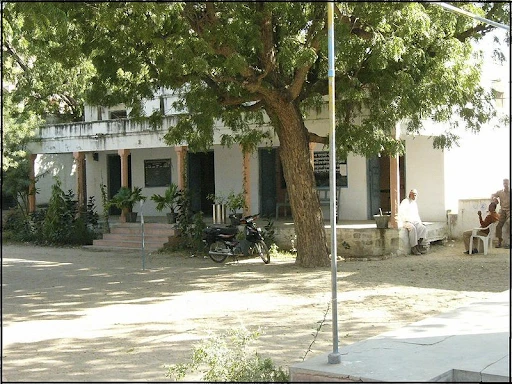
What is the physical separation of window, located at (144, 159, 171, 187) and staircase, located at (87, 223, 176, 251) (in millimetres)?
3916

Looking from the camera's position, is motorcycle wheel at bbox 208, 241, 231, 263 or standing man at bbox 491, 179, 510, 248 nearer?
motorcycle wheel at bbox 208, 241, 231, 263

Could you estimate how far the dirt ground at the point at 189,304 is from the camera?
24.3ft

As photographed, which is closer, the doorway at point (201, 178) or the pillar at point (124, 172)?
the pillar at point (124, 172)

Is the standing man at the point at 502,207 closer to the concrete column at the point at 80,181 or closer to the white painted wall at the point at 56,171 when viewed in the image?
the concrete column at the point at 80,181

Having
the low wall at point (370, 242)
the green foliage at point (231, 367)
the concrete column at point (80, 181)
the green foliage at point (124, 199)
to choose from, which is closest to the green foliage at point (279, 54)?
the low wall at point (370, 242)

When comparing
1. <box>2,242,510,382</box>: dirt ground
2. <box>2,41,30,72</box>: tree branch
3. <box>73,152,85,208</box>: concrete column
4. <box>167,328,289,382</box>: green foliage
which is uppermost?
<box>2,41,30,72</box>: tree branch

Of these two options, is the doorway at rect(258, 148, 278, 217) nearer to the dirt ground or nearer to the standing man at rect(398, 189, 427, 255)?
the dirt ground

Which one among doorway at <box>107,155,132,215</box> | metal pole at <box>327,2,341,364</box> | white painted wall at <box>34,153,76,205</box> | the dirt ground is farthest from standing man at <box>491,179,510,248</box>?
white painted wall at <box>34,153,76,205</box>

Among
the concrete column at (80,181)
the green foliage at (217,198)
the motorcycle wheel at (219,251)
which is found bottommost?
the motorcycle wheel at (219,251)

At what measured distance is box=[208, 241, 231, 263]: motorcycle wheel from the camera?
15.7m

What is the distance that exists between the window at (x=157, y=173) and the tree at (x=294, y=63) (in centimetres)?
901

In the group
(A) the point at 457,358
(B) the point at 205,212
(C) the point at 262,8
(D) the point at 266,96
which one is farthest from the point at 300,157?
(B) the point at 205,212

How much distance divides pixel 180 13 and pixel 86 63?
4070 millimetres

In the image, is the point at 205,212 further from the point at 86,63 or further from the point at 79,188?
the point at 86,63
